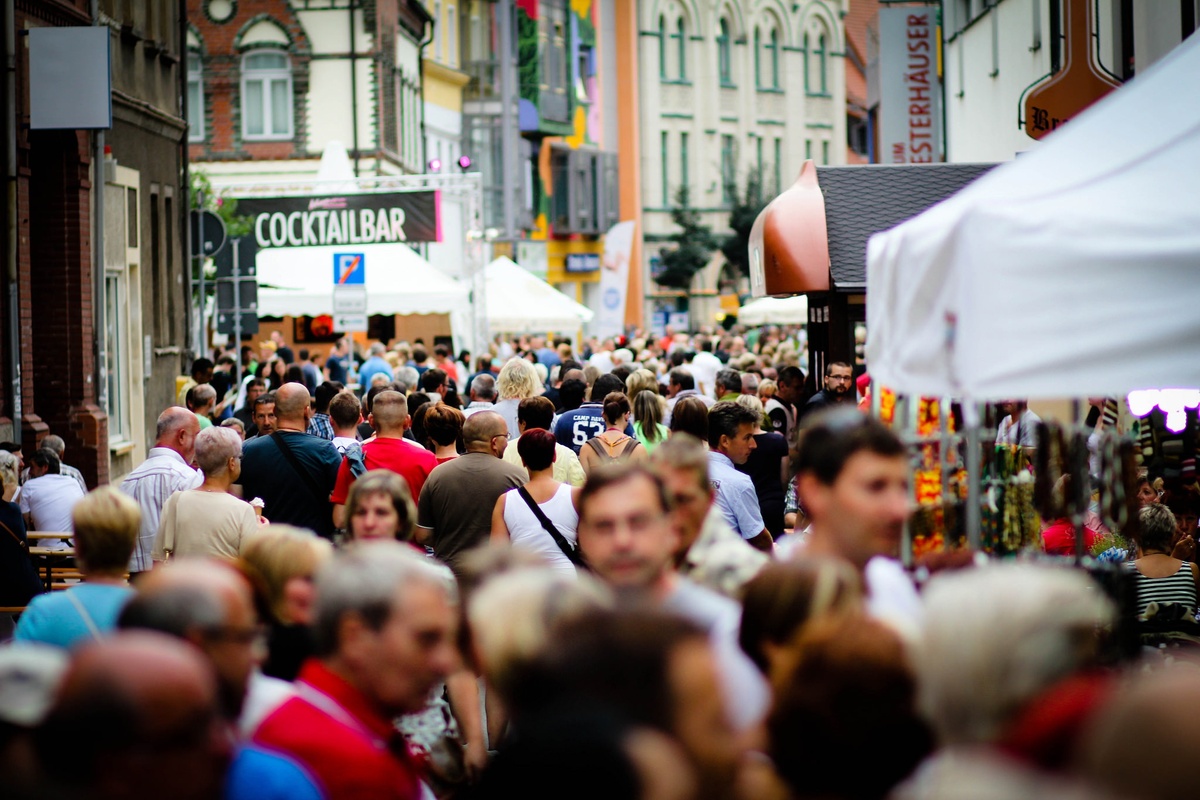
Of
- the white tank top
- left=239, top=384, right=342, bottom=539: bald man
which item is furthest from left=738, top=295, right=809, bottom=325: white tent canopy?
the white tank top

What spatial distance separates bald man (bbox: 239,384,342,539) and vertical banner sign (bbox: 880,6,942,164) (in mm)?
19736

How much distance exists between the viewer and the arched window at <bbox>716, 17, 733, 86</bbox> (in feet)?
253

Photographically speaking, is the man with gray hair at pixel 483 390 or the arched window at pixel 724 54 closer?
the man with gray hair at pixel 483 390

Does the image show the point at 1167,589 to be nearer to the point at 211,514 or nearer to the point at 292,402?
the point at 211,514

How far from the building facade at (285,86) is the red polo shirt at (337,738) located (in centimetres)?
4192

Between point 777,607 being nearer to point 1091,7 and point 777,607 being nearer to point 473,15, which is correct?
point 1091,7

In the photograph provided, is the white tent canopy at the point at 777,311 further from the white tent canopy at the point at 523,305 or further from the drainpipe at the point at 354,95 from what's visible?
the drainpipe at the point at 354,95

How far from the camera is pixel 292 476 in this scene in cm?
941

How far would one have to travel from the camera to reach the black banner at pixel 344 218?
30.3 metres

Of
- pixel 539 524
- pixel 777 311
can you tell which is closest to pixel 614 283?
pixel 777 311

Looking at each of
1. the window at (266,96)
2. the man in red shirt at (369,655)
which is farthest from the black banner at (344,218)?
the man in red shirt at (369,655)

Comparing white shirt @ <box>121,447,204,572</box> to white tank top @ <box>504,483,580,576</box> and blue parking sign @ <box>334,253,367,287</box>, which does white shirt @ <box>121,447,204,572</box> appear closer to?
white tank top @ <box>504,483,580,576</box>

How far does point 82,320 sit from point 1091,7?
10781 mm

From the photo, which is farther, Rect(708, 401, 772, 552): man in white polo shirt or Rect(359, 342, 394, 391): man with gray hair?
Rect(359, 342, 394, 391): man with gray hair
